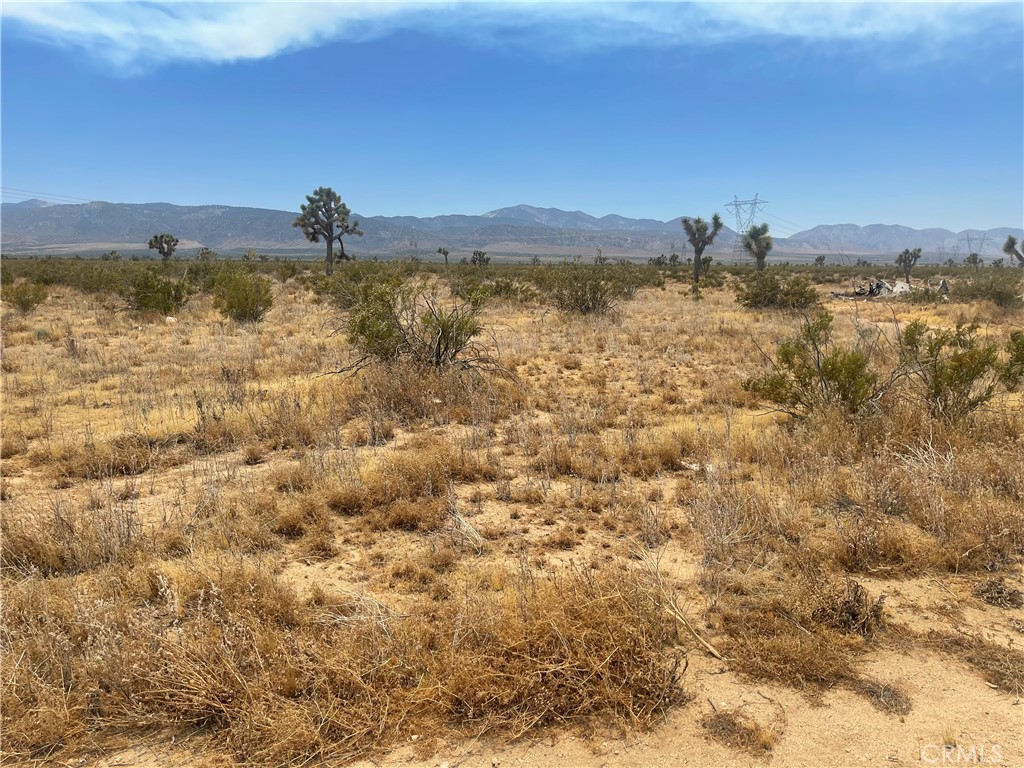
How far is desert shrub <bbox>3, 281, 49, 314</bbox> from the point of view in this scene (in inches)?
A: 700

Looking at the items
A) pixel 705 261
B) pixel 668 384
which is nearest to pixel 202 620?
pixel 668 384

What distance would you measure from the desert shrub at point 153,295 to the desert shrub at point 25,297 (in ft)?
9.56

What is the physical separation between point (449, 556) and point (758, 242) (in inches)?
2073

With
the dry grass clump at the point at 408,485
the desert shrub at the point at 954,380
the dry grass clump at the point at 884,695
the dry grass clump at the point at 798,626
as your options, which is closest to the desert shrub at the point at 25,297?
the dry grass clump at the point at 408,485

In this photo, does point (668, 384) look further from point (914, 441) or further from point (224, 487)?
point (224, 487)

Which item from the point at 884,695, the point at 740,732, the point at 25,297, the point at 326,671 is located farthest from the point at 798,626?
the point at 25,297

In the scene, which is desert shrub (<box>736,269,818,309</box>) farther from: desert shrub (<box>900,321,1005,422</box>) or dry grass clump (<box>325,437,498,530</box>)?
dry grass clump (<box>325,437,498,530</box>)

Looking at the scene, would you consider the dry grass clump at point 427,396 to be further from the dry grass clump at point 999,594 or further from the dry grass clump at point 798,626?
the dry grass clump at point 999,594

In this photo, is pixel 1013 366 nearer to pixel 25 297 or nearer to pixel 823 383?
pixel 823 383

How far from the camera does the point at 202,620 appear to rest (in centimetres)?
305

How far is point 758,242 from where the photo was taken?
50062 millimetres

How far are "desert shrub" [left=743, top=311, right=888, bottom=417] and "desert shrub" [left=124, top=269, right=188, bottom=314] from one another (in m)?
17.0

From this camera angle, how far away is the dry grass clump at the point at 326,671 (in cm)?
267

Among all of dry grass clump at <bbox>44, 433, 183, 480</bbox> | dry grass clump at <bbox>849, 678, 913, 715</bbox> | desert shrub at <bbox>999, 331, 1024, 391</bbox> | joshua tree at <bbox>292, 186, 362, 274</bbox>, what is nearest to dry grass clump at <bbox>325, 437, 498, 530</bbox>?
dry grass clump at <bbox>44, 433, 183, 480</bbox>
